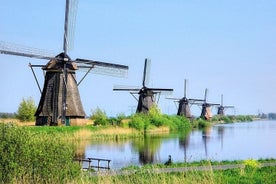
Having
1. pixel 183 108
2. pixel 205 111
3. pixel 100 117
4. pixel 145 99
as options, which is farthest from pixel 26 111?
pixel 205 111

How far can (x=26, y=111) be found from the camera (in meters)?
45.1

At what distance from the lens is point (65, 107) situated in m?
34.9

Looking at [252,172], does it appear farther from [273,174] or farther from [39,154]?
[39,154]

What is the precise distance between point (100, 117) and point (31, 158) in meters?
35.1

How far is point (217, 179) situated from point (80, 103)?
2598cm

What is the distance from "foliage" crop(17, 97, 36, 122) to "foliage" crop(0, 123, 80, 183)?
1426 inches

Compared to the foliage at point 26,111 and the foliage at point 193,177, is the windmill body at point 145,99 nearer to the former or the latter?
the foliage at point 26,111

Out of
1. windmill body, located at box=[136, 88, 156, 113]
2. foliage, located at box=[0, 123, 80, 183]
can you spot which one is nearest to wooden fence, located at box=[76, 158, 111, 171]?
foliage, located at box=[0, 123, 80, 183]

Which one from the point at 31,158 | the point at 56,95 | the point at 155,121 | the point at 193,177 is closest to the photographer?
the point at 31,158

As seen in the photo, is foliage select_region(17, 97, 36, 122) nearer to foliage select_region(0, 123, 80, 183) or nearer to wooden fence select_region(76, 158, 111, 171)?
wooden fence select_region(76, 158, 111, 171)

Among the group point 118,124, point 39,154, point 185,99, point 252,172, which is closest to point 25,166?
point 39,154

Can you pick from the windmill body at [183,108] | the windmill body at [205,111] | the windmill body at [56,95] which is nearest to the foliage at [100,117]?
the windmill body at [56,95]

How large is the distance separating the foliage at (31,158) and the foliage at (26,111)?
3622 cm

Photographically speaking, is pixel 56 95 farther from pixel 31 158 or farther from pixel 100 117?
pixel 31 158
